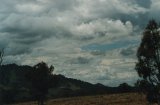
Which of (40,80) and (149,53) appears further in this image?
(40,80)

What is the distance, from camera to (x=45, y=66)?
115m

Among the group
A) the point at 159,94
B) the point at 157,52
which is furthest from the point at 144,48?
the point at 159,94

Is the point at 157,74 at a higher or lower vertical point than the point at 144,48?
lower

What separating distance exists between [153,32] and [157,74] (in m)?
7.03

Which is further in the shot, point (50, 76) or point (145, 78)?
point (50, 76)

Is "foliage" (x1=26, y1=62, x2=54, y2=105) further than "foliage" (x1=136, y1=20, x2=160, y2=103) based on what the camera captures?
Yes

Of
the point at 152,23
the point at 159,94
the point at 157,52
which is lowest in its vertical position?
the point at 159,94

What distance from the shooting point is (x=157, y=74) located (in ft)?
215

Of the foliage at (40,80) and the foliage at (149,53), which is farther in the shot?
the foliage at (40,80)

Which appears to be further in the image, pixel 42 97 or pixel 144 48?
pixel 42 97

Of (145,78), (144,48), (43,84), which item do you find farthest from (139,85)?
(43,84)

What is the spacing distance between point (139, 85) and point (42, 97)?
48.3 metres

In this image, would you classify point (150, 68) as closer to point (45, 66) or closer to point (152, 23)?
point (152, 23)

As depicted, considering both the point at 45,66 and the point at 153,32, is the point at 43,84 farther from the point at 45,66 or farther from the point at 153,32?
the point at 153,32
